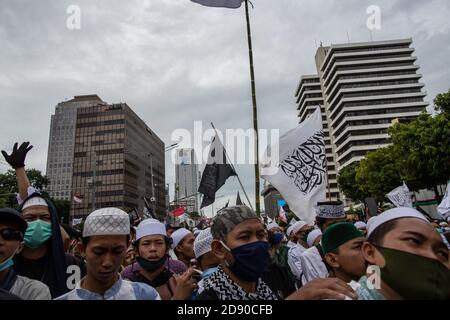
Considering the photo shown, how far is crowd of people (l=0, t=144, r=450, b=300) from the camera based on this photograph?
1563mm

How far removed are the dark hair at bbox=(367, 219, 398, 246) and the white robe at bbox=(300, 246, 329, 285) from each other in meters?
2.24

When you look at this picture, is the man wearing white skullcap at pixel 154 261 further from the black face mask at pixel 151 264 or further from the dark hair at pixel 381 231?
the dark hair at pixel 381 231

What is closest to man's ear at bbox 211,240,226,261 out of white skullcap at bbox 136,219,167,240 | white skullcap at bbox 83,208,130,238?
white skullcap at bbox 83,208,130,238

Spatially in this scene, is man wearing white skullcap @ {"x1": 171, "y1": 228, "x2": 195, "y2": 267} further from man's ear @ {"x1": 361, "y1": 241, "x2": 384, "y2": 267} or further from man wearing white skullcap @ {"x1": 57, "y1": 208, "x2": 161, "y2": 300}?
man's ear @ {"x1": 361, "y1": 241, "x2": 384, "y2": 267}

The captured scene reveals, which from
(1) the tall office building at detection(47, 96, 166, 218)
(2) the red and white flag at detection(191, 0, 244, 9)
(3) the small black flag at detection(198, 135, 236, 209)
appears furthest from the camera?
(1) the tall office building at detection(47, 96, 166, 218)

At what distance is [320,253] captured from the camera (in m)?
3.97

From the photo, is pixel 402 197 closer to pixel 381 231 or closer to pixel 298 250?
pixel 298 250

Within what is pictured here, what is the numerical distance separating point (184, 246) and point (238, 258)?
288 centimetres

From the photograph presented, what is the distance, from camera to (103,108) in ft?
291

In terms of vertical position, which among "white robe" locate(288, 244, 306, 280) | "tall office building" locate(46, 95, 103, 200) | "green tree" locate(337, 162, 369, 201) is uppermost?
"tall office building" locate(46, 95, 103, 200)

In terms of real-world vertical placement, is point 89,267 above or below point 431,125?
below
